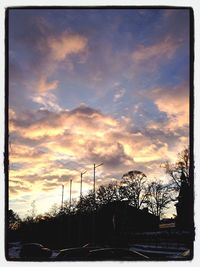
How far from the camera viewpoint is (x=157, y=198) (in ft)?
9.21

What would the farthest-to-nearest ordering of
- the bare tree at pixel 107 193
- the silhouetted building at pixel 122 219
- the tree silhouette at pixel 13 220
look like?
the bare tree at pixel 107 193 → the silhouetted building at pixel 122 219 → the tree silhouette at pixel 13 220

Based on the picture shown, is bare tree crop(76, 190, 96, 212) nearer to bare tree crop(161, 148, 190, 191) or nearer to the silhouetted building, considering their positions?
the silhouetted building

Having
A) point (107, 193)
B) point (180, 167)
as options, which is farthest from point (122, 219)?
point (180, 167)

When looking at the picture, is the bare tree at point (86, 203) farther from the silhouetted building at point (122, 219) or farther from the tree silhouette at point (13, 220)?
the tree silhouette at point (13, 220)

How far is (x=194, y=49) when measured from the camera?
72.4 inches

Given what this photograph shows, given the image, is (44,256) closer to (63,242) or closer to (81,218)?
(63,242)

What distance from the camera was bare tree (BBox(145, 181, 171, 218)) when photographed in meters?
2.46

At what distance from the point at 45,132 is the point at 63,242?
0.63 metres

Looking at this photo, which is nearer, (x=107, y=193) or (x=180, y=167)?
(x=180, y=167)

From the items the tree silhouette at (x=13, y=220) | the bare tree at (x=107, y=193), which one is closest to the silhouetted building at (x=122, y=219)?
the bare tree at (x=107, y=193)

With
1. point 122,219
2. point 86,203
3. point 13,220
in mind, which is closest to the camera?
point 13,220

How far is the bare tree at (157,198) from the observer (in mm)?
2455

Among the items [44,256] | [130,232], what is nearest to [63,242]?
[44,256]

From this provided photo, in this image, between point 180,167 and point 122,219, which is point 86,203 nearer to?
point 122,219
